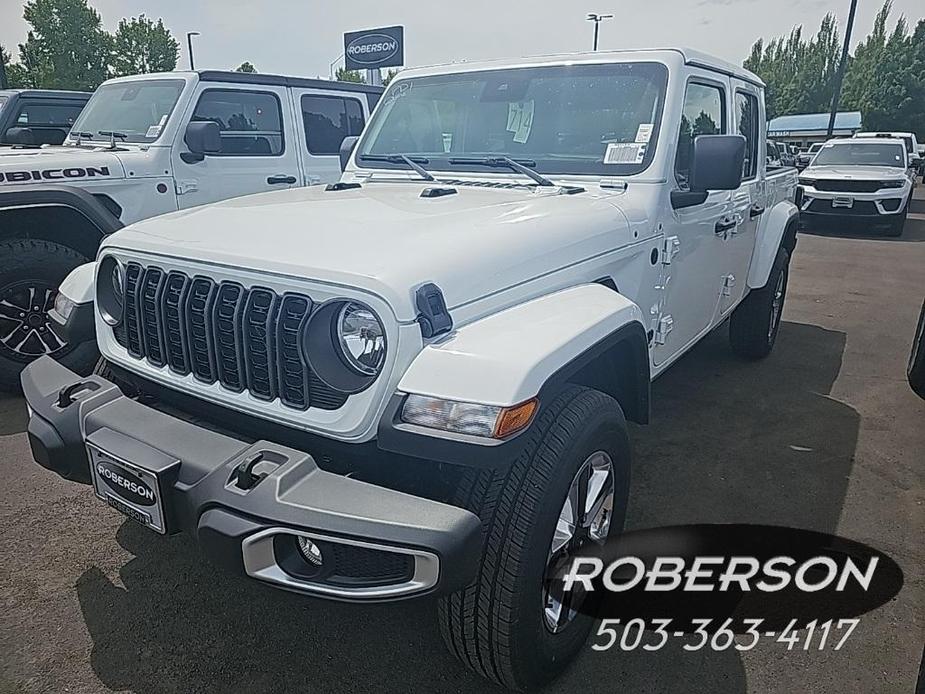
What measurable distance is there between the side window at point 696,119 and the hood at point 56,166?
3970 millimetres

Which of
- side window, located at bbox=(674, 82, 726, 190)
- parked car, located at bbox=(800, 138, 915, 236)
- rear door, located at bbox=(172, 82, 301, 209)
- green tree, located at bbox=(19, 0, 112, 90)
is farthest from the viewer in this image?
green tree, located at bbox=(19, 0, 112, 90)

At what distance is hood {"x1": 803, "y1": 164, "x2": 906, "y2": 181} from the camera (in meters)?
13.1

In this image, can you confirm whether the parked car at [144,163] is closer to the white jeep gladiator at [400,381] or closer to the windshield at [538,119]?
the white jeep gladiator at [400,381]

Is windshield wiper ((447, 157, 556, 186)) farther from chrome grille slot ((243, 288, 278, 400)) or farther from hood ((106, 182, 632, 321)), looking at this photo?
chrome grille slot ((243, 288, 278, 400))

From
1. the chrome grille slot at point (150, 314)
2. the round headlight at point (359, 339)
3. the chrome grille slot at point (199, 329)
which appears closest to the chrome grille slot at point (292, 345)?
the round headlight at point (359, 339)

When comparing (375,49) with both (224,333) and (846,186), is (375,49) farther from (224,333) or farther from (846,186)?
(224,333)

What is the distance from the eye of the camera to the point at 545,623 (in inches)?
85.7

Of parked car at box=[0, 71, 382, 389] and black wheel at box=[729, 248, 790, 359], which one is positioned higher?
parked car at box=[0, 71, 382, 389]

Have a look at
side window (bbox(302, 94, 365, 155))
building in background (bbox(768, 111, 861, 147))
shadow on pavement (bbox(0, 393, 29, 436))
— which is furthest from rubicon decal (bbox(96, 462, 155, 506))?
building in background (bbox(768, 111, 861, 147))

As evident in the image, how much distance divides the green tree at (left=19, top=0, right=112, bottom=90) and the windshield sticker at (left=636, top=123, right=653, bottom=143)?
30495mm

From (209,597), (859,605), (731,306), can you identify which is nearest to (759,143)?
(731,306)

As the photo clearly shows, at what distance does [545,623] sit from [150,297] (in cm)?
163

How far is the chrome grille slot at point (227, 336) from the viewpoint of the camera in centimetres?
213

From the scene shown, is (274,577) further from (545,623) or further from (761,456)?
(761,456)
